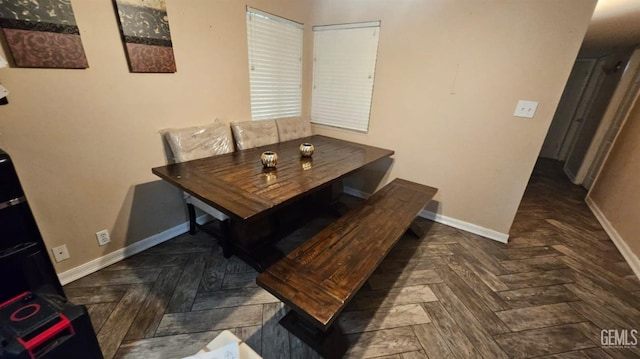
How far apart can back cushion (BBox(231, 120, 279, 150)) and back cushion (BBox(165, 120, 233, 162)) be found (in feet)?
0.29

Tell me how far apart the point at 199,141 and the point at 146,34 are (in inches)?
32.1

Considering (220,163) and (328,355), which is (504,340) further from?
(220,163)

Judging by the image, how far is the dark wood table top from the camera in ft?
4.65

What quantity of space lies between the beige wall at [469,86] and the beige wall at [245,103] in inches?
0.4

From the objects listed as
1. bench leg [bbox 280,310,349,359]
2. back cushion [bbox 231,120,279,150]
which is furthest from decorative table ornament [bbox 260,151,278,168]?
bench leg [bbox 280,310,349,359]

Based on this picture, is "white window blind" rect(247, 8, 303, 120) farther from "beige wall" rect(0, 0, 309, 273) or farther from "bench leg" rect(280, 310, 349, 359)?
"bench leg" rect(280, 310, 349, 359)

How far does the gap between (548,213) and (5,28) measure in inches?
199

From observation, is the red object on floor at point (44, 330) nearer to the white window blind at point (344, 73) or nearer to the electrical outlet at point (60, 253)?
the electrical outlet at point (60, 253)

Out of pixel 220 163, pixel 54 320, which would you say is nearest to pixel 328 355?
pixel 54 320

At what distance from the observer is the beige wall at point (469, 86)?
1965mm

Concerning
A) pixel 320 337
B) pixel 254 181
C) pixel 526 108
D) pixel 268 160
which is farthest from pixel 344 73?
pixel 320 337

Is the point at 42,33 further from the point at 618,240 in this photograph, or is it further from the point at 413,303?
the point at 618,240

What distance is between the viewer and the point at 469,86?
2.29 metres

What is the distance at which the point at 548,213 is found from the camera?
311 centimetres
